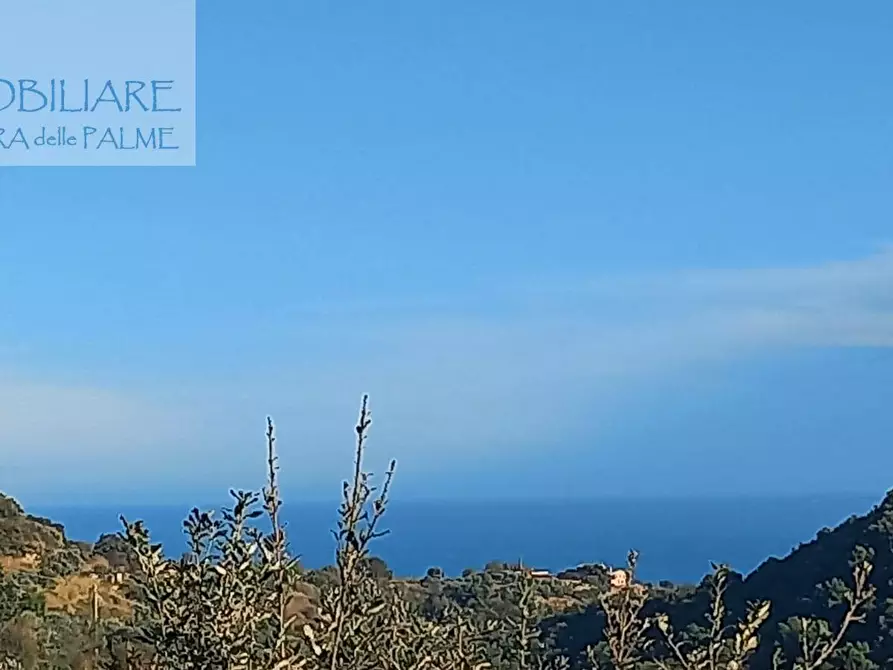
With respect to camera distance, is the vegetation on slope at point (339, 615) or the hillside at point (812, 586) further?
the hillside at point (812, 586)

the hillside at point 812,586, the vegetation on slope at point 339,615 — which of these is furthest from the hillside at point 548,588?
the vegetation on slope at point 339,615

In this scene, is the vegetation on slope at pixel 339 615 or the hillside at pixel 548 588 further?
the hillside at pixel 548 588

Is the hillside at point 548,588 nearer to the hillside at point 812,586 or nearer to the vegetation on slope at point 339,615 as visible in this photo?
the hillside at point 812,586

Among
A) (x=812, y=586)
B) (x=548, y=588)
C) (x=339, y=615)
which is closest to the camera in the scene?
(x=339, y=615)

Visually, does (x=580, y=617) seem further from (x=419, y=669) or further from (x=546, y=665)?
A: (x=419, y=669)

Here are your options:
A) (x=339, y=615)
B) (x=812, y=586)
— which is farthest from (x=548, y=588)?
(x=812, y=586)

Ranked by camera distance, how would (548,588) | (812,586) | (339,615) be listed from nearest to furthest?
(339,615) → (548,588) → (812,586)

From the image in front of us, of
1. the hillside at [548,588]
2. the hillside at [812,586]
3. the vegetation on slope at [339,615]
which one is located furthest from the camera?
the hillside at [812,586]

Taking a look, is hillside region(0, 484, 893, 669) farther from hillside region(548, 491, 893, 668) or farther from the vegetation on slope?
the vegetation on slope

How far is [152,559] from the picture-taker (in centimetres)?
Result: 282

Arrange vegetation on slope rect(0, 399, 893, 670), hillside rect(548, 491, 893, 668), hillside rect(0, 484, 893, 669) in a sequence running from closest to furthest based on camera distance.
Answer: vegetation on slope rect(0, 399, 893, 670) → hillside rect(0, 484, 893, 669) → hillside rect(548, 491, 893, 668)

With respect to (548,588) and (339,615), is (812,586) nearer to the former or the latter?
(548,588)

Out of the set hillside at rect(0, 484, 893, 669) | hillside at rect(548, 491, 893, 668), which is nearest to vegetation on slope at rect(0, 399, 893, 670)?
hillside at rect(0, 484, 893, 669)

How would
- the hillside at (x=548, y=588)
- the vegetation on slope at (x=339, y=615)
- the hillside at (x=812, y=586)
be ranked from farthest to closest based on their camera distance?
1. the hillside at (x=812, y=586)
2. the hillside at (x=548, y=588)
3. the vegetation on slope at (x=339, y=615)
